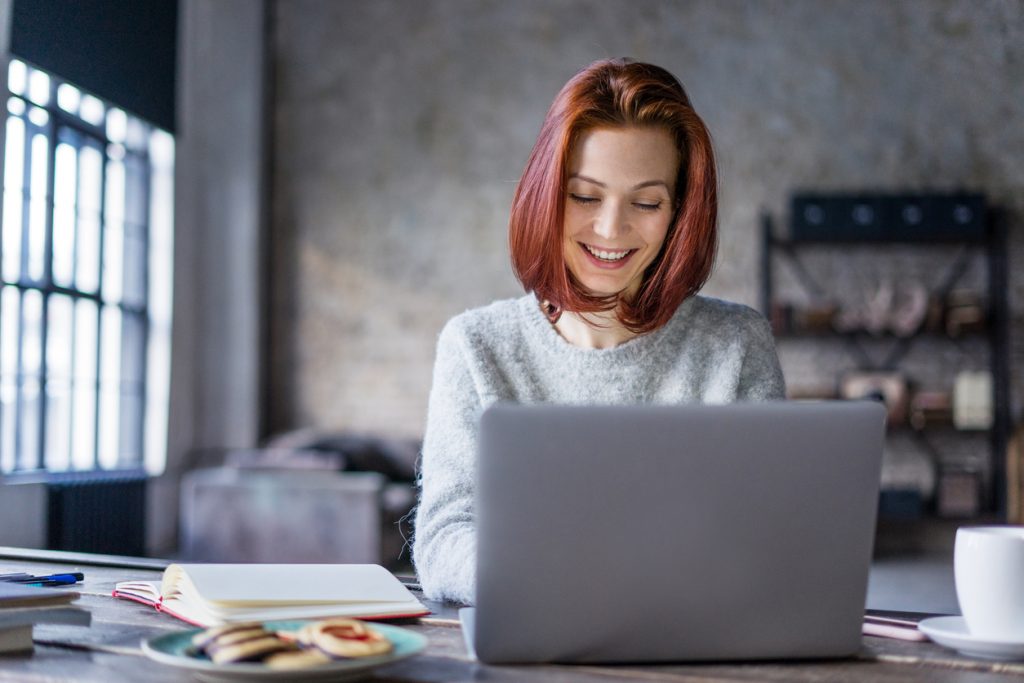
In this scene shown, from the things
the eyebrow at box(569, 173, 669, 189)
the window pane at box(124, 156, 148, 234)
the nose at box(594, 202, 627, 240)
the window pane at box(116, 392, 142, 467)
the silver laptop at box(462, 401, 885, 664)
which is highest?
the window pane at box(124, 156, 148, 234)

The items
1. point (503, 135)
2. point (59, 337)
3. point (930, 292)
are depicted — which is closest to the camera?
point (59, 337)

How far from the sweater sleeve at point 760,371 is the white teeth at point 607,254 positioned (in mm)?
279

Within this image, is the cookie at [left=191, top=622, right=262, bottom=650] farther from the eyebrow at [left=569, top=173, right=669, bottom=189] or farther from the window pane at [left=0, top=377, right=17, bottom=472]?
the window pane at [left=0, top=377, right=17, bottom=472]

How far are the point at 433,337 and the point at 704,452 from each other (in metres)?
6.69

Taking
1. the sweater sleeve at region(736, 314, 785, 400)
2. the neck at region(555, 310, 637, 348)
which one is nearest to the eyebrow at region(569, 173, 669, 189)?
the neck at region(555, 310, 637, 348)

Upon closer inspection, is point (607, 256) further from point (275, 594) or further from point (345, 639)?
point (345, 639)

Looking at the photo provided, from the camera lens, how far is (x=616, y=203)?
62.0 inches

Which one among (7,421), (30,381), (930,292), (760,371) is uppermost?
(930,292)

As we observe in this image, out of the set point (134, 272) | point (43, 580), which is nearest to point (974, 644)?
point (43, 580)

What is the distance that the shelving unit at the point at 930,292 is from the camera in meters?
6.74

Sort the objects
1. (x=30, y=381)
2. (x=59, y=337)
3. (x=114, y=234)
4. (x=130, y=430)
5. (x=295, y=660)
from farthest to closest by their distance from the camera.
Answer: (x=130, y=430) < (x=114, y=234) < (x=59, y=337) < (x=30, y=381) < (x=295, y=660)

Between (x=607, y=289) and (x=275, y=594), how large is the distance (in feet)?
2.54

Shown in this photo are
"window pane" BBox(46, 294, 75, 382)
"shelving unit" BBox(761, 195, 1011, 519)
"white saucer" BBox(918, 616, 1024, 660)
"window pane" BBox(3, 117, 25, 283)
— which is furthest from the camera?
"shelving unit" BBox(761, 195, 1011, 519)

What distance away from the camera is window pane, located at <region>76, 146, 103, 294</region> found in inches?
245
